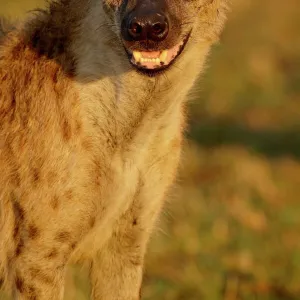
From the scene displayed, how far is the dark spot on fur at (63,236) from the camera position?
15.6 ft

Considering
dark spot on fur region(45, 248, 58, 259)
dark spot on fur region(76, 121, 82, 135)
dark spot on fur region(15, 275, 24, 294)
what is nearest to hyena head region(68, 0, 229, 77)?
dark spot on fur region(76, 121, 82, 135)

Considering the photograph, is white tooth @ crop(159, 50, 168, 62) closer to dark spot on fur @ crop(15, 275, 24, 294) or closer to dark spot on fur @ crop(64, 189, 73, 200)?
dark spot on fur @ crop(64, 189, 73, 200)

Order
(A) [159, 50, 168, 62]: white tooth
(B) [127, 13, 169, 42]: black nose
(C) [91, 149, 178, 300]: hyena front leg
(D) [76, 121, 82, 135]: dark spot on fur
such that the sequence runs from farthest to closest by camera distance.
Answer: (C) [91, 149, 178, 300]: hyena front leg < (D) [76, 121, 82, 135]: dark spot on fur < (A) [159, 50, 168, 62]: white tooth < (B) [127, 13, 169, 42]: black nose

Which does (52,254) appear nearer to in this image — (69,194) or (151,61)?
(69,194)

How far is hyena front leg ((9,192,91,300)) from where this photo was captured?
471cm

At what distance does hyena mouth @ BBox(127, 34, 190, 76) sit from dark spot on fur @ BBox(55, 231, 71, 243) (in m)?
0.73

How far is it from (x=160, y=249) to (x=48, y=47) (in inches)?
97.0

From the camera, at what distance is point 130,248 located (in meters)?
5.24

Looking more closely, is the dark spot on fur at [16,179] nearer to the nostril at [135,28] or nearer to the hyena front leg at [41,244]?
the hyena front leg at [41,244]

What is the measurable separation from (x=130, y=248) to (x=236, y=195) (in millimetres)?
2853

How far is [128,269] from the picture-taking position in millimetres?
5297

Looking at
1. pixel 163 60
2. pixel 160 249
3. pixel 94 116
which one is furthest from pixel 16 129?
pixel 160 249

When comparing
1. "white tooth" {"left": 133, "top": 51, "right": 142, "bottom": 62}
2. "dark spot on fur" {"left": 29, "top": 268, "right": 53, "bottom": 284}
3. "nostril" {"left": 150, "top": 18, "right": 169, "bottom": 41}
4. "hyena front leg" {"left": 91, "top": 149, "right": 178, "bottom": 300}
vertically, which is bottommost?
"hyena front leg" {"left": 91, "top": 149, "right": 178, "bottom": 300}

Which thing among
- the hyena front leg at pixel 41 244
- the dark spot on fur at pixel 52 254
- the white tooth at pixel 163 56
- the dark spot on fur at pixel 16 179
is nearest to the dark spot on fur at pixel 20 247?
the hyena front leg at pixel 41 244
